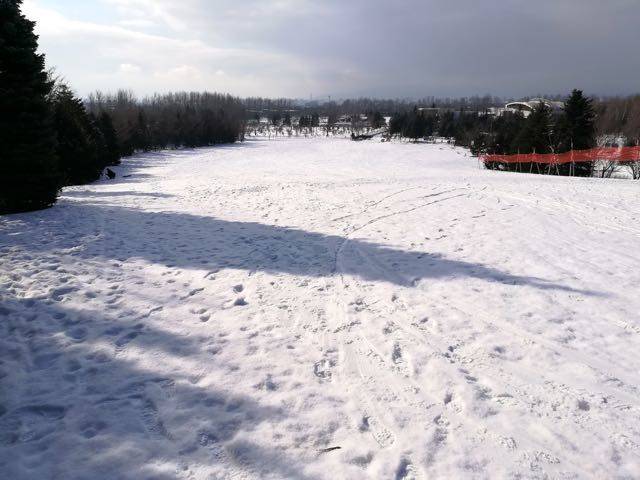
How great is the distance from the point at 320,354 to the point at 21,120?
15.5m

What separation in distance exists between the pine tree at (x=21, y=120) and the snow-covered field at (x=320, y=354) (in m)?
4.59

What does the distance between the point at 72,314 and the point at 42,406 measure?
230 centimetres

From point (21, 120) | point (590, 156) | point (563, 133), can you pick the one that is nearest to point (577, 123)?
point (563, 133)

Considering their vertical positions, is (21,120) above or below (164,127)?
below

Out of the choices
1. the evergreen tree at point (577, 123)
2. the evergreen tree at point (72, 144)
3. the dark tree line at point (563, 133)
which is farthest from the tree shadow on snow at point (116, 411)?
the evergreen tree at point (577, 123)

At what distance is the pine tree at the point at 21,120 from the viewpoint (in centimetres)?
1333

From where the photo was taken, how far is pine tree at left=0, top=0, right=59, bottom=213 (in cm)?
1333

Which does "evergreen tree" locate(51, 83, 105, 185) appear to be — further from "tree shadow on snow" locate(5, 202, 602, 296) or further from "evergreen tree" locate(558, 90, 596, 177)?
"evergreen tree" locate(558, 90, 596, 177)

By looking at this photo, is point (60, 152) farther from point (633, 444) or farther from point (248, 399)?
point (633, 444)

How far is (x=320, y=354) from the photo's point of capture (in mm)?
5277

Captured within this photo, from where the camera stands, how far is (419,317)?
6.31m

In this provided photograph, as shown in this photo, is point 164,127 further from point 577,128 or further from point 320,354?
point 320,354

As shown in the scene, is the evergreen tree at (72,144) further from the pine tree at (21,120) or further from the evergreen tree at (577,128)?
the evergreen tree at (577,128)

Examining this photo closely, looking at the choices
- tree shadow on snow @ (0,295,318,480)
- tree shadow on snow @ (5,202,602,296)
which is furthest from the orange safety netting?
tree shadow on snow @ (0,295,318,480)
